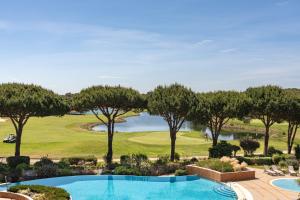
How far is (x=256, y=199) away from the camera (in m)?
32.4

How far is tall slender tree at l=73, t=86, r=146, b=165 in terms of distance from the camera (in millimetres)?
48594

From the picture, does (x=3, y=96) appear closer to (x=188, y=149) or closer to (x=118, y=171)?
(x=118, y=171)

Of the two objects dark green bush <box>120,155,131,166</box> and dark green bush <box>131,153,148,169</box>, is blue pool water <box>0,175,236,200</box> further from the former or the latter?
dark green bush <box>120,155,131,166</box>

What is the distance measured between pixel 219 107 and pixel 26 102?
23985mm

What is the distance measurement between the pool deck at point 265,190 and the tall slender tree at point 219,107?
11.8 meters

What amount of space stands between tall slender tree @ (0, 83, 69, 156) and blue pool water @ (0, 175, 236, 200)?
28.9ft

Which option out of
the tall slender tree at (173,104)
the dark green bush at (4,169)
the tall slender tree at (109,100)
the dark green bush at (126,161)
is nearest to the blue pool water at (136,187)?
the dark green bush at (4,169)

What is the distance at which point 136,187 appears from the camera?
39.2m

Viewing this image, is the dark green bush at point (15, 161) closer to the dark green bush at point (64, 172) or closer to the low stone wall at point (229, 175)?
the dark green bush at point (64, 172)

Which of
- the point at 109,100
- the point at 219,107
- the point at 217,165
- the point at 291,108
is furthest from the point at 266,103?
the point at 109,100

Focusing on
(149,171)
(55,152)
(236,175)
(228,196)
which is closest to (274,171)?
(236,175)

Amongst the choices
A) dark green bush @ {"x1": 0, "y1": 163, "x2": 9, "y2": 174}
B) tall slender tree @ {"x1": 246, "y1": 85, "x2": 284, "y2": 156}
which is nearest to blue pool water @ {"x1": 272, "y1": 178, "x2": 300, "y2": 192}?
tall slender tree @ {"x1": 246, "y1": 85, "x2": 284, "y2": 156}

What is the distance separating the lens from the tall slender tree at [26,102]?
44344 millimetres

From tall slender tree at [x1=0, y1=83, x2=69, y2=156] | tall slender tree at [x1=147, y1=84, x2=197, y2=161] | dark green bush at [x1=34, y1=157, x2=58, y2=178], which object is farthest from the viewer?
tall slender tree at [x1=147, y1=84, x2=197, y2=161]
